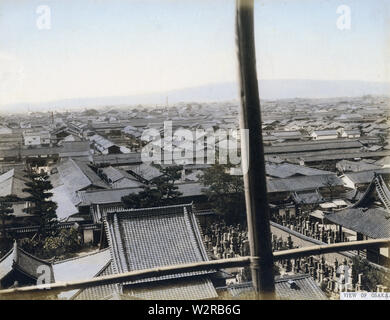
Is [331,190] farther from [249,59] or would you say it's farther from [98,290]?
[249,59]

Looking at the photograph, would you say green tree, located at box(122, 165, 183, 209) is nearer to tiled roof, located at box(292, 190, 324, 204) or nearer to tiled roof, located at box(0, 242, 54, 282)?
tiled roof, located at box(0, 242, 54, 282)

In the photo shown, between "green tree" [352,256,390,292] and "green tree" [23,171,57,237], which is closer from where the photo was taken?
"green tree" [352,256,390,292]

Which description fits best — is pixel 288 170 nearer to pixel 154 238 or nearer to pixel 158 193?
pixel 158 193

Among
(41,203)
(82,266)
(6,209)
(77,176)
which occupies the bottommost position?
(82,266)

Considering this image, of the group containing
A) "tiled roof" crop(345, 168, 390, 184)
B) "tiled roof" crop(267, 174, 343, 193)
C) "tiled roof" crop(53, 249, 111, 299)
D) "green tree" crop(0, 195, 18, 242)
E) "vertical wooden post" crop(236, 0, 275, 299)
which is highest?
"vertical wooden post" crop(236, 0, 275, 299)

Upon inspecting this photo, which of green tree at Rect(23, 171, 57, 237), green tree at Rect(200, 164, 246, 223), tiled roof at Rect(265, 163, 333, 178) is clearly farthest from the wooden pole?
tiled roof at Rect(265, 163, 333, 178)

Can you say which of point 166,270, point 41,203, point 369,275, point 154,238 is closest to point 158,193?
point 154,238

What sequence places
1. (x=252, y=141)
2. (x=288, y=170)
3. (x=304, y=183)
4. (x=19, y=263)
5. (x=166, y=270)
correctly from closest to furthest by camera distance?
(x=252, y=141)
(x=166, y=270)
(x=19, y=263)
(x=288, y=170)
(x=304, y=183)
